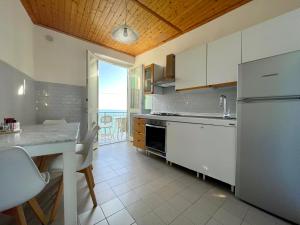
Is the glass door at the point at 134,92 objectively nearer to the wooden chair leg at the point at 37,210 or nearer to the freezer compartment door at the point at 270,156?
the freezer compartment door at the point at 270,156

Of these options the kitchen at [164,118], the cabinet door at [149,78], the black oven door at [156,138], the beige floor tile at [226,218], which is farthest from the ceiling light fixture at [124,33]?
the beige floor tile at [226,218]

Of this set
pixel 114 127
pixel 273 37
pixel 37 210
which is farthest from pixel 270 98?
pixel 114 127

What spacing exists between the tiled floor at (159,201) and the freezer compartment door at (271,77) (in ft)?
3.89

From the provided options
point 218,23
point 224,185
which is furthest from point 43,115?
point 218,23

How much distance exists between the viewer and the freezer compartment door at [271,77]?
1.26 meters

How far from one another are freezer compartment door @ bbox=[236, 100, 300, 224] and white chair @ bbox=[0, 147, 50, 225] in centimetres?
182

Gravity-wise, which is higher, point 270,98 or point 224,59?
point 224,59

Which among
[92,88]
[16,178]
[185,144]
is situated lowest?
[185,144]

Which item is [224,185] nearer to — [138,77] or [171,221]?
[171,221]

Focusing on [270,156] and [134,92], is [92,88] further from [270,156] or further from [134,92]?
[270,156]

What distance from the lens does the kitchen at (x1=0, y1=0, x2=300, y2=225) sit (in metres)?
1.27

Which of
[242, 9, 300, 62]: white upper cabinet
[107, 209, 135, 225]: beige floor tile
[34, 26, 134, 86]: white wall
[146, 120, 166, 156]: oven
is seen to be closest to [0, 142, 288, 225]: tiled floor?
[107, 209, 135, 225]: beige floor tile

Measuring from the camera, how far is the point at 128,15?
8.23 feet

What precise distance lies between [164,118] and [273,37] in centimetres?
178
